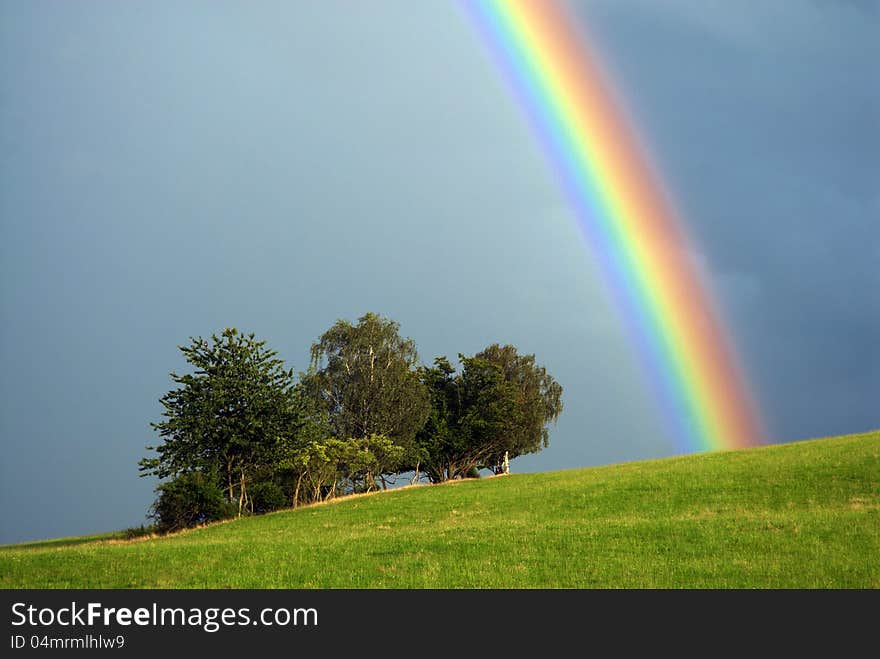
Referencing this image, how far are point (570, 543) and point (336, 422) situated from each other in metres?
47.0

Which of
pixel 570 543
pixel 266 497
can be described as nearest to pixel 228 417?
pixel 266 497

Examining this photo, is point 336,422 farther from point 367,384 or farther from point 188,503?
point 188,503

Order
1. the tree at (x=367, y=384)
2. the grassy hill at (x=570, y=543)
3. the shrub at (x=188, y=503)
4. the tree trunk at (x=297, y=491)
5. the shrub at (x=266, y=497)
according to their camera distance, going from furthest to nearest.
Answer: the tree at (x=367, y=384) < the tree trunk at (x=297, y=491) < the shrub at (x=266, y=497) < the shrub at (x=188, y=503) < the grassy hill at (x=570, y=543)

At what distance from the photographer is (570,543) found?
2597 cm

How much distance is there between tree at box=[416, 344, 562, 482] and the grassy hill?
33.7 metres

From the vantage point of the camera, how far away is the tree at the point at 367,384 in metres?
70.4

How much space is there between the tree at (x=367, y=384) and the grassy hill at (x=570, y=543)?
82.1ft

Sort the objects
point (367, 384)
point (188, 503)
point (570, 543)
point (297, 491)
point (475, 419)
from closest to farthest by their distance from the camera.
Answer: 1. point (570, 543)
2. point (188, 503)
3. point (297, 491)
4. point (367, 384)
5. point (475, 419)

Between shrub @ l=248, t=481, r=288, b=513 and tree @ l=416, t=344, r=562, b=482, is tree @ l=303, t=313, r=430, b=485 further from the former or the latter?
shrub @ l=248, t=481, r=288, b=513

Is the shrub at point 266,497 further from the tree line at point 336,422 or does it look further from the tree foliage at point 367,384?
the tree foliage at point 367,384

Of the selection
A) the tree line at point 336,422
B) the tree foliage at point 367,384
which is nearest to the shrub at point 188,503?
the tree line at point 336,422

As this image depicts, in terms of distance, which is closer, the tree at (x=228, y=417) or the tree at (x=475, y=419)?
the tree at (x=228, y=417)
